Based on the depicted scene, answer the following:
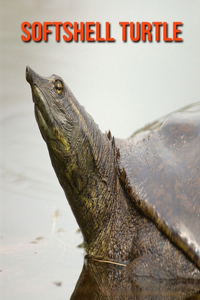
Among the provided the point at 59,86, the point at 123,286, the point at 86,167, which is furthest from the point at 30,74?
the point at 123,286

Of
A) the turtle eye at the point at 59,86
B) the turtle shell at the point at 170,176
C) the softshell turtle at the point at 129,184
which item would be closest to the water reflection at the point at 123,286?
the softshell turtle at the point at 129,184

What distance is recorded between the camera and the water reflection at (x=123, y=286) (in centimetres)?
217

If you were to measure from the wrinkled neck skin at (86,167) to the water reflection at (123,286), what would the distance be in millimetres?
139

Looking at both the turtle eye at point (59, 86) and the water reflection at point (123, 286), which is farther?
the turtle eye at point (59, 86)

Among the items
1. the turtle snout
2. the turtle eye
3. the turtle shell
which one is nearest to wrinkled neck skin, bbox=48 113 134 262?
the turtle shell

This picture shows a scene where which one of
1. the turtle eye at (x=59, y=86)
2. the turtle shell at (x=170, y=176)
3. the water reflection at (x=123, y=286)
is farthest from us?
the turtle eye at (x=59, y=86)

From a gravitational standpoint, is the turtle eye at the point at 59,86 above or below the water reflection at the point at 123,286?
above

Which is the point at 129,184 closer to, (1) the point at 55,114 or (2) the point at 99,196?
(2) the point at 99,196

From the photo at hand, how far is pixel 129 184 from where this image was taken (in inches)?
97.2

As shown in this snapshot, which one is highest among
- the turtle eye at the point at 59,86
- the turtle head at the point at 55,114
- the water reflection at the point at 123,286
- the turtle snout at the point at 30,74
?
the turtle snout at the point at 30,74

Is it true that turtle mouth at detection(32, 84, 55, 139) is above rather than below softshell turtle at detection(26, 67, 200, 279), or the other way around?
above

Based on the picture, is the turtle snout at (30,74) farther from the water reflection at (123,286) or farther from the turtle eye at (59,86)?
the water reflection at (123,286)

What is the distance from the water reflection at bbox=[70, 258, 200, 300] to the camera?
217 cm

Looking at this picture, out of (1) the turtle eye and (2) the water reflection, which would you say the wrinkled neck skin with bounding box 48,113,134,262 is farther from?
(1) the turtle eye
